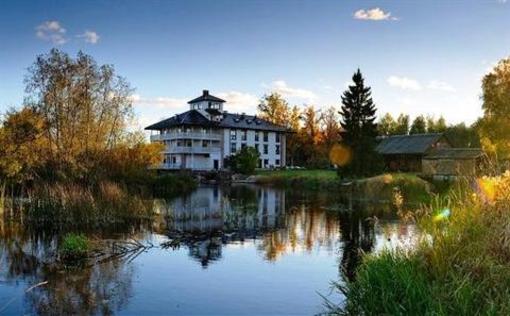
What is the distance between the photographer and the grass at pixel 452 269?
26.1ft

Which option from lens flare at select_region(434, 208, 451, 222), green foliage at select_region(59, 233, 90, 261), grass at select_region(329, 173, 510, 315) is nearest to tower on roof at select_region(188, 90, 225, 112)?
green foliage at select_region(59, 233, 90, 261)

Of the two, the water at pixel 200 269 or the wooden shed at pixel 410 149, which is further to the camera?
the wooden shed at pixel 410 149

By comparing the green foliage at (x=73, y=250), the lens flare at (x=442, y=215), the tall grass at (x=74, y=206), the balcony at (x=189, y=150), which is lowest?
the green foliage at (x=73, y=250)

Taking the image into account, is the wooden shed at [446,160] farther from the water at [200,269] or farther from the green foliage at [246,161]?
the water at [200,269]

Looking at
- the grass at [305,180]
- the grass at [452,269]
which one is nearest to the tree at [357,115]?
the grass at [305,180]

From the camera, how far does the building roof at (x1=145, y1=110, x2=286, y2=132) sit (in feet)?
293

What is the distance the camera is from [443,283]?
28.6 ft

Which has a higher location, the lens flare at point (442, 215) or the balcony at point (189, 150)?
the balcony at point (189, 150)

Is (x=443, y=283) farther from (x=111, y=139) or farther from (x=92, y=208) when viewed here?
(x=111, y=139)

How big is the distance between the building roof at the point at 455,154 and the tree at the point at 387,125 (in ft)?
168

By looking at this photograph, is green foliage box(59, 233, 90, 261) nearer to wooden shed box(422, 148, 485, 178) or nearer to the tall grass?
the tall grass

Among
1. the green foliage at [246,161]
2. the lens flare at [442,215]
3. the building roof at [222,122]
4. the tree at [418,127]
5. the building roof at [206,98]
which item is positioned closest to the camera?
the lens flare at [442,215]

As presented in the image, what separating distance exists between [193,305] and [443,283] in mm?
5962

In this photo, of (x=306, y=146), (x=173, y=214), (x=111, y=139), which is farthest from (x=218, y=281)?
(x=306, y=146)
